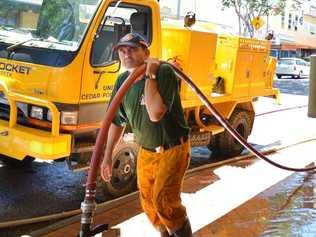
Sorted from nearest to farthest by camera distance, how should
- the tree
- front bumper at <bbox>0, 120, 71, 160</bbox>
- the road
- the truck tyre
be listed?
front bumper at <bbox>0, 120, 71, 160</bbox> → the road → the truck tyre → the tree

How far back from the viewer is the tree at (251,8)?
28.1 meters

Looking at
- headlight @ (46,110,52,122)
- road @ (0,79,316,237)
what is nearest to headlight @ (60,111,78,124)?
headlight @ (46,110,52,122)

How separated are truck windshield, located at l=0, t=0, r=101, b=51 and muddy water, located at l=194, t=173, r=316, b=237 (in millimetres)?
2437

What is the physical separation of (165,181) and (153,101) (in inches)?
25.2

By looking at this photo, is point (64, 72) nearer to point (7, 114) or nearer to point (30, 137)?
point (30, 137)

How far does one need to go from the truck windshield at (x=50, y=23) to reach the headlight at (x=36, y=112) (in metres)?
0.69

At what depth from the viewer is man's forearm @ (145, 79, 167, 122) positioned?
355 centimetres

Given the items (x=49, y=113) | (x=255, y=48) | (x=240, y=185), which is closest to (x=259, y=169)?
(x=240, y=185)

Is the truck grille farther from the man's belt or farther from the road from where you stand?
the man's belt

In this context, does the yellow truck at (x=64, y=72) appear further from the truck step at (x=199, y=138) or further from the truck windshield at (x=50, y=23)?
the truck step at (x=199, y=138)

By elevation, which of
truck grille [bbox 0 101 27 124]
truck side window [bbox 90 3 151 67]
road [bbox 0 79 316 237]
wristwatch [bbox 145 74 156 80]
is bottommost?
road [bbox 0 79 316 237]

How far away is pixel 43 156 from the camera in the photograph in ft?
17.5

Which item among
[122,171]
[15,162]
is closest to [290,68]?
[15,162]

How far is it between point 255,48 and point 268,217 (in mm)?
3845
